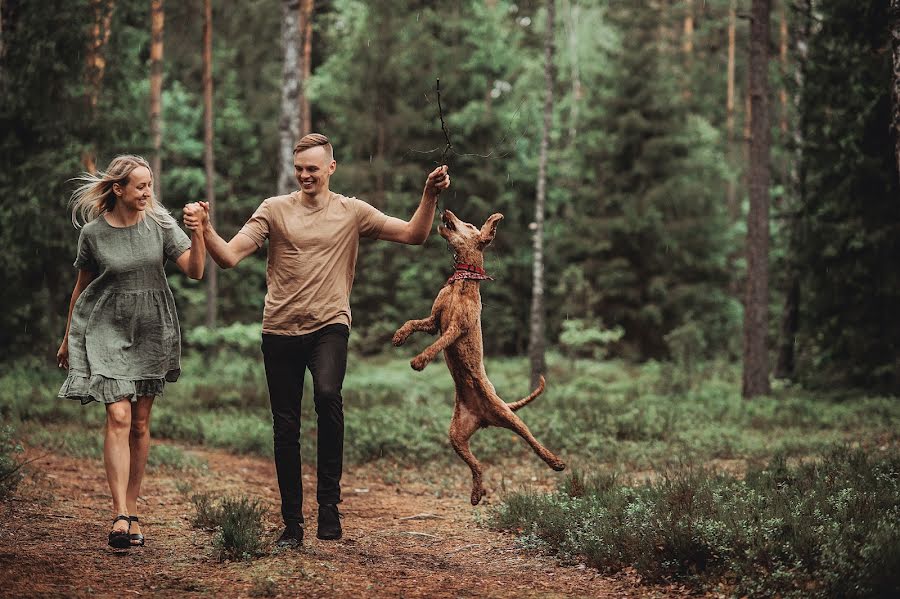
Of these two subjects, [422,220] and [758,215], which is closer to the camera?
[422,220]

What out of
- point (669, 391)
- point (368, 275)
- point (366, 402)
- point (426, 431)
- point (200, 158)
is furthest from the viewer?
point (200, 158)

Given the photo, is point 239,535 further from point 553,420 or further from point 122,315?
point 553,420

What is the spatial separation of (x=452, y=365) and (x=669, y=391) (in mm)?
12796

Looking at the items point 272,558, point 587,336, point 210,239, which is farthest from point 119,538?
point 587,336

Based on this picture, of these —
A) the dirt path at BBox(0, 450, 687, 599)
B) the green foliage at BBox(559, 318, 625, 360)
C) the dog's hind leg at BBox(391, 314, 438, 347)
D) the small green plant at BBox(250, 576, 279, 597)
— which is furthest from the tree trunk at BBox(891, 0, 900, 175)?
the green foliage at BBox(559, 318, 625, 360)

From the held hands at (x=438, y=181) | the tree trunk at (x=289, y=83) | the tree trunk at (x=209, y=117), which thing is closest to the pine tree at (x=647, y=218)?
the tree trunk at (x=209, y=117)

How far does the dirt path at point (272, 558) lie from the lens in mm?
5086

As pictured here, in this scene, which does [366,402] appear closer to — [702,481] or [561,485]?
[561,485]

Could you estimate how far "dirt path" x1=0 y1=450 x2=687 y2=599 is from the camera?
200 inches

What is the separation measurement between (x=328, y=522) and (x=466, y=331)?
5.51 feet

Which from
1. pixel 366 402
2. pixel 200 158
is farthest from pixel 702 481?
pixel 200 158

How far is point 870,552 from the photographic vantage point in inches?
184

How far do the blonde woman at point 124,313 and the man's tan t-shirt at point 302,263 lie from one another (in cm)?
51

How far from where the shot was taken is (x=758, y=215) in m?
17.5
